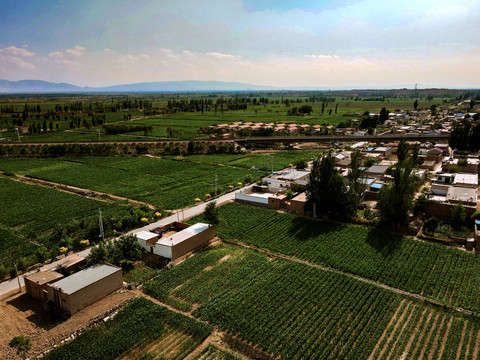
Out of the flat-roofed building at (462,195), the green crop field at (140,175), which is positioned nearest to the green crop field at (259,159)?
the green crop field at (140,175)

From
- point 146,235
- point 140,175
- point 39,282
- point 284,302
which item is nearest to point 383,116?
point 140,175

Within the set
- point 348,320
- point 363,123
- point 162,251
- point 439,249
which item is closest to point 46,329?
point 162,251

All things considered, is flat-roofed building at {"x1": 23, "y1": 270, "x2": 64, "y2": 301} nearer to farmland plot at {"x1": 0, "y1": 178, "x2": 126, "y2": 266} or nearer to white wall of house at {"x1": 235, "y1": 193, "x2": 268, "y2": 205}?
farmland plot at {"x1": 0, "y1": 178, "x2": 126, "y2": 266}

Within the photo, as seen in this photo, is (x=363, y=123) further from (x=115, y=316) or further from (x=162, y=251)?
(x=115, y=316)

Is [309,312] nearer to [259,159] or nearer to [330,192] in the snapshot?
[330,192]

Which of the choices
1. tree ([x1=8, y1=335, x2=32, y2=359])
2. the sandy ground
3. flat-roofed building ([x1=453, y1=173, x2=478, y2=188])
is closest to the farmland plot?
the sandy ground

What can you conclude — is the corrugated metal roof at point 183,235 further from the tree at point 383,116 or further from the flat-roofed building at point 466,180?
the tree at point 383,116
